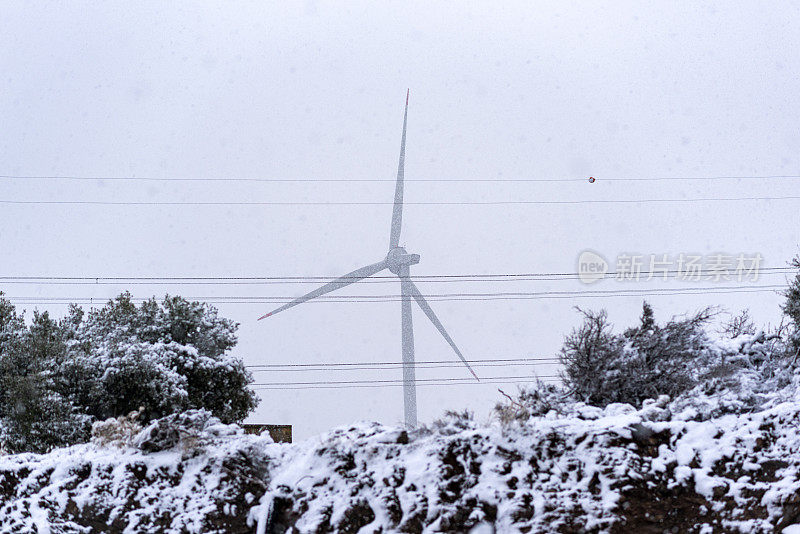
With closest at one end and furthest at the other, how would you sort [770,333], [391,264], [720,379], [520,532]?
[520,532]
[720,379]
[770,333]
[391,264]

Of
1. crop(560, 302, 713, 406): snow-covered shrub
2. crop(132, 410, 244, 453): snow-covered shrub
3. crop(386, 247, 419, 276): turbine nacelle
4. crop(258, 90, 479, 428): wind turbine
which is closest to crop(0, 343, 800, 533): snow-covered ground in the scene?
crop(132, 410, 244, 453): snow-covered shrub

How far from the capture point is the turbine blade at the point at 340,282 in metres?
37.0

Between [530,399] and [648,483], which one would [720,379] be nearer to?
[530,399]

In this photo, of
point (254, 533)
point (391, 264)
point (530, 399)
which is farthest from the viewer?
point (391, 264)

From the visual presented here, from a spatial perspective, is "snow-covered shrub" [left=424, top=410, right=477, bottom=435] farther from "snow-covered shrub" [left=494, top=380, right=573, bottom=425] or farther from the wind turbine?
the wind turbine

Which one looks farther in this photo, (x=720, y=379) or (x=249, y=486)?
(x=720, y=379)

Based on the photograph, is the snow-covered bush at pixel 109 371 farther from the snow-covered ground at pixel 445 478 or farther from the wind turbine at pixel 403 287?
the snow-covered ground at pixel 445 478

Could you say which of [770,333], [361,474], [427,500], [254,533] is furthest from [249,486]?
[770,333]

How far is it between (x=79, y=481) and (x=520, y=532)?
5.32m

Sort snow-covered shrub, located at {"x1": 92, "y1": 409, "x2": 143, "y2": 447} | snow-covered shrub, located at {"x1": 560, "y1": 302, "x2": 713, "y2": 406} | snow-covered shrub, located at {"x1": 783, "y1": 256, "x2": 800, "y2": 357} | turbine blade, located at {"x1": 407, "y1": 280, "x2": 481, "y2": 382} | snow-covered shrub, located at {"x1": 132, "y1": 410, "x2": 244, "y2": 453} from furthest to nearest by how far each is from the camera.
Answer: turbine blade, located at {"x1": 407, "y1": 280, "x2": 481, "y2": 382}
snow-covered shrub, located at {"x1": 783, "y1": 256, "x2": 800, "y2": 357}
snow-covered shrub, located at {"x1": 560, "y1": 302, "x2": 713, "y2": 406}
snow-covered shrub, located at {"x1": 92, "y1": 409, "x2": 143, "y2": 447}
snow-covered shrub, located at {"x1": 132, "y1": 410, "x2": 244, "y2": 453}

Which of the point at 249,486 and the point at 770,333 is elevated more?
the point at 770,333

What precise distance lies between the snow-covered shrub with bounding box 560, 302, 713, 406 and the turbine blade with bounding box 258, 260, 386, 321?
2261 cm

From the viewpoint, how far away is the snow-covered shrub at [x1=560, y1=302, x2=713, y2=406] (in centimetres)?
1340

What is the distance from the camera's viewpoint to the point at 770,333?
17.5m
